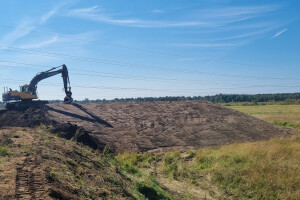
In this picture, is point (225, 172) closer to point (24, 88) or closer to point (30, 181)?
point (30, 181)

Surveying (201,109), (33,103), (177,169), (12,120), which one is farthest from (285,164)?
(33,103)

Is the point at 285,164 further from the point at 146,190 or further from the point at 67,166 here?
the point at 67,166

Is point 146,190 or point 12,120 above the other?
point 12,120

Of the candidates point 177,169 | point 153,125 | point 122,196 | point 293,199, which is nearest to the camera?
point 122,196

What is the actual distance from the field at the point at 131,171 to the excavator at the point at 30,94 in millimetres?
5887

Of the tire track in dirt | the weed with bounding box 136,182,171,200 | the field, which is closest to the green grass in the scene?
the field

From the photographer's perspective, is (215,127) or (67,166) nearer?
(67,166)

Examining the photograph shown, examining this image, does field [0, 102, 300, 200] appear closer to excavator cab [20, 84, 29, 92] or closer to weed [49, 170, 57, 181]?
weed [49, 170, 57, 181]

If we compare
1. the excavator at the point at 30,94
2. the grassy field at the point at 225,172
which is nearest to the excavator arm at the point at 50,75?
the excavator at the point at 30,94

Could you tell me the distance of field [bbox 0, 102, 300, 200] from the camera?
21.8 ft

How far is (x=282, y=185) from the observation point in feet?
37.4

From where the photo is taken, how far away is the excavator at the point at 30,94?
26.4m

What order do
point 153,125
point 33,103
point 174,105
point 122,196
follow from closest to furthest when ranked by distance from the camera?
1. point 122,196
2. point 153,125
3. point 33,103
4. point 174,105

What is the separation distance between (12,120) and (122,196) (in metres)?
15.6
